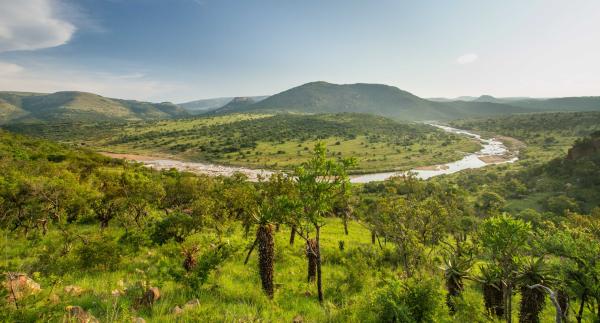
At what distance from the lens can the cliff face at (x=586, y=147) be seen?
66.9 metres

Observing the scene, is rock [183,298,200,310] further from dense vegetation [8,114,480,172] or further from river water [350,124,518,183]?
river water [350,124,518,183]

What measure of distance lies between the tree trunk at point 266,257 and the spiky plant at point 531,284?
30.8ft

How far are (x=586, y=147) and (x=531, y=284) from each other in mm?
85655

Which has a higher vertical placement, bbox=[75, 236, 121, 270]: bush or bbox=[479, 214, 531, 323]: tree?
bbox=[479, 214, 531, 323]: tree

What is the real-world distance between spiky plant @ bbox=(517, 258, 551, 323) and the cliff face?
8238 cm

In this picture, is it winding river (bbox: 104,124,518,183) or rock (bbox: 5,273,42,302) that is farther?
winding river (bbox: 104,124,518,183)

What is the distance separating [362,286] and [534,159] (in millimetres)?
117656

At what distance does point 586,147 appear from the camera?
6838 centimetres

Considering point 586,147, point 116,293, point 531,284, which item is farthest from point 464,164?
point 116,293

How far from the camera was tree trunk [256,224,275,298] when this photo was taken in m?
12.2

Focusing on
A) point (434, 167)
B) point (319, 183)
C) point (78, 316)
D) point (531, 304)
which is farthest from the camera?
point (434, 167)

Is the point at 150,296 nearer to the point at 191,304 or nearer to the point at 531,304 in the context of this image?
the point at 191,304

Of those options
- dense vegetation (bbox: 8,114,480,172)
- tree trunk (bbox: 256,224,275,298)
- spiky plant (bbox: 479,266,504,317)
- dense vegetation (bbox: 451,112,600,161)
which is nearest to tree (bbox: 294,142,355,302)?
tree trunk (bbox: 256,224,275,298)

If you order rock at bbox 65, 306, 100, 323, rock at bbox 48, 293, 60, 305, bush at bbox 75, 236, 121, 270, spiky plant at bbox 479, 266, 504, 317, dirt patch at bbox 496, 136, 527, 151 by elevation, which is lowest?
dirt patch at bbox 496, 136, 527, 151
